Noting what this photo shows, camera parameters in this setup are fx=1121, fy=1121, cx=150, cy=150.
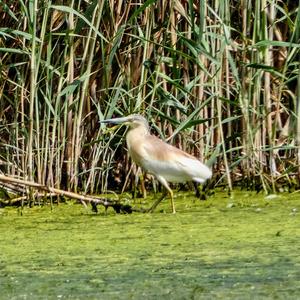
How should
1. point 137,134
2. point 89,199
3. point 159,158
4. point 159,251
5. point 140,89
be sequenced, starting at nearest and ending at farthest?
point 159,251 → point 89,199 → point 159,158 → point 137,134 → point 140,89

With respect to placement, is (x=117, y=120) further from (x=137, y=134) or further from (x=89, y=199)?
(x=89, y=199)

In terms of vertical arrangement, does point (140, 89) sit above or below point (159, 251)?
above

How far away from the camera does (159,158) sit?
6203 mm

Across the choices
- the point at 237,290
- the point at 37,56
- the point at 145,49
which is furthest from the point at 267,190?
the point at 237,290

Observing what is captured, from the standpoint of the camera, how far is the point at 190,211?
607cm

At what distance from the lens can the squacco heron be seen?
608cm

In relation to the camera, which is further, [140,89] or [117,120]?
[140,89]

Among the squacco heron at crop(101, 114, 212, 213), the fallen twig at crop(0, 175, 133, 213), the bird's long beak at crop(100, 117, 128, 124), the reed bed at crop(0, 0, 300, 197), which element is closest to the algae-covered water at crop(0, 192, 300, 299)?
the fallen twig at crop(0, 175, 133, 213)

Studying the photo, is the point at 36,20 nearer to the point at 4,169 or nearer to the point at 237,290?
the point at 4,169

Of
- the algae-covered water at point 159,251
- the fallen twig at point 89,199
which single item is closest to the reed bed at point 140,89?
the algae-covered water at point 159,251

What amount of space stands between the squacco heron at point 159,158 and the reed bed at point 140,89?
161mm

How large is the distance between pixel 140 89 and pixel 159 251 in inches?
73.4

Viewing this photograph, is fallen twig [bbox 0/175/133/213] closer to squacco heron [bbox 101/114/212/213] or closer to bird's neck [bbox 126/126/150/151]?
squacco heron [bbox 101/114/212/213]

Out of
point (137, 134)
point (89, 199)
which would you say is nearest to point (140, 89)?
point (137, 134)
